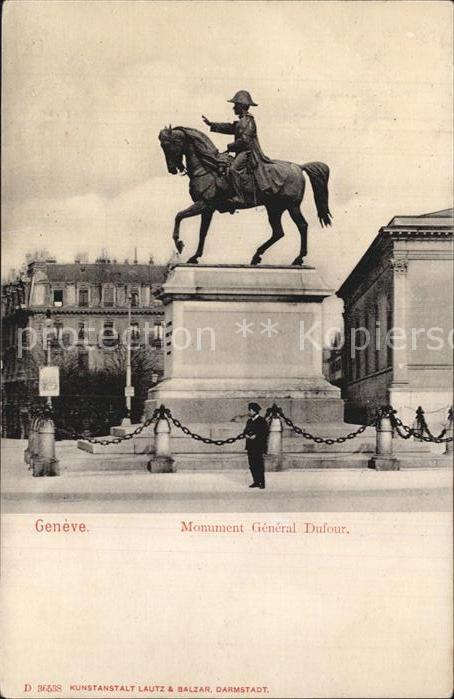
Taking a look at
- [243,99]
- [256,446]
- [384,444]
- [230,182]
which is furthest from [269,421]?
[243,99]

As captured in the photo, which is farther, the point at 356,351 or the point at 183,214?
the point at 356,351

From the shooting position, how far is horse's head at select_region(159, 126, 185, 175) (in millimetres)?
13605

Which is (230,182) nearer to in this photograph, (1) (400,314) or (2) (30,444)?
(2) (30,444)

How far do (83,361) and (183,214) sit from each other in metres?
7.74

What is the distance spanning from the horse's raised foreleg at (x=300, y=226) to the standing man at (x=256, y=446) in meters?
4.54

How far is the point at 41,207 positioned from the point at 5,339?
1999 mm

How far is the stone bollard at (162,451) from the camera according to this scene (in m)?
13.5

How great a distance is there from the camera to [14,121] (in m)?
9.90

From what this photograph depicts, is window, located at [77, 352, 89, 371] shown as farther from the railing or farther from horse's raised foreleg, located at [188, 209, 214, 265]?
the railing

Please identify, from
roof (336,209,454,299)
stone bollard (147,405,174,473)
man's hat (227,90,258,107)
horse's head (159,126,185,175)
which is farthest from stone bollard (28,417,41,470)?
roof (336,209,454,299)

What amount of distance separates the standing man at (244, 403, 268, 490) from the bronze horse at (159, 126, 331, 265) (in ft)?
13.9

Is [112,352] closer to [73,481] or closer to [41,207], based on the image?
[73,481]

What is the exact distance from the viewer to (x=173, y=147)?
14109 mm

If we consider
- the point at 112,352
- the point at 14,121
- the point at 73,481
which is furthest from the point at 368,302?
the point at 14,121
